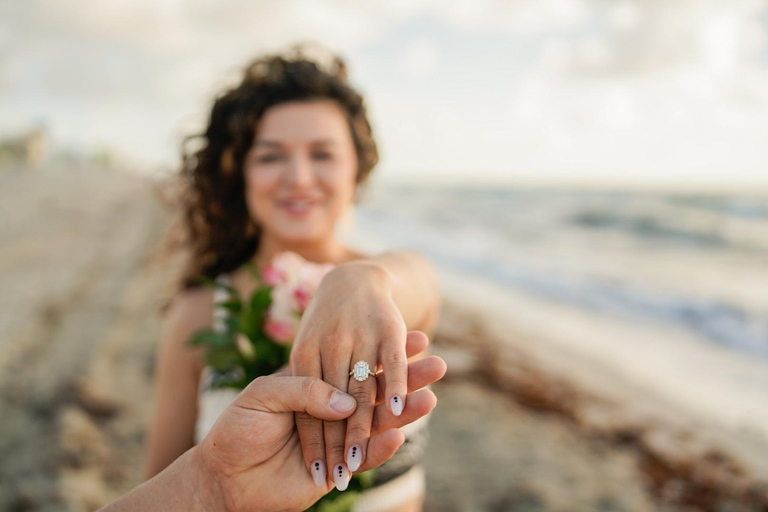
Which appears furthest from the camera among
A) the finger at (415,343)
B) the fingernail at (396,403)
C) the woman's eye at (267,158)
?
the woman's eye at (267,158)

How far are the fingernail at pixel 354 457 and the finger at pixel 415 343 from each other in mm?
225

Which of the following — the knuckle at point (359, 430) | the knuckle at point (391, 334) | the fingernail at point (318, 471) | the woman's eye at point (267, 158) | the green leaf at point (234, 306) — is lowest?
the fingernail at point (318, 471)

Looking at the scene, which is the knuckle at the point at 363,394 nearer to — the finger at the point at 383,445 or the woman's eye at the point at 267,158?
the finger at the point at 383,445

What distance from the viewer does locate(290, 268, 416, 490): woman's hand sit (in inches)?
40.6

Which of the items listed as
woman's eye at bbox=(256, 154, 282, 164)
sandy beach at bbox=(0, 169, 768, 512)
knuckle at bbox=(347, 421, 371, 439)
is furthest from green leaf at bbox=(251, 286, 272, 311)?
sandy beach at bbox=(0, 169, 768, 512)

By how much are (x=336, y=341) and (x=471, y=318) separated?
645 centimetres

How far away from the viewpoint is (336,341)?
1.10 meters

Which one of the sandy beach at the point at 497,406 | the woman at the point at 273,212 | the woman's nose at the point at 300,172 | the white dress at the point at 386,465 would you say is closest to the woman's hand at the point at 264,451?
the woman at the point at 273,212

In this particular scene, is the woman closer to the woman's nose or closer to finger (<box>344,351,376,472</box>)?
the woman's nose

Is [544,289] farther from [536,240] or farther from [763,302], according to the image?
[536,240]

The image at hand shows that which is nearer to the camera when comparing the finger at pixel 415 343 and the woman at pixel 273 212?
the finger at pixel 415 343

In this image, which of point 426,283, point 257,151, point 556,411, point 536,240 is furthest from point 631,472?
point 536,240

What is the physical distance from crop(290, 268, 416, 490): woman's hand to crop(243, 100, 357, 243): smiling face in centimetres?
118

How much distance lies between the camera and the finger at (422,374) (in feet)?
3.45
